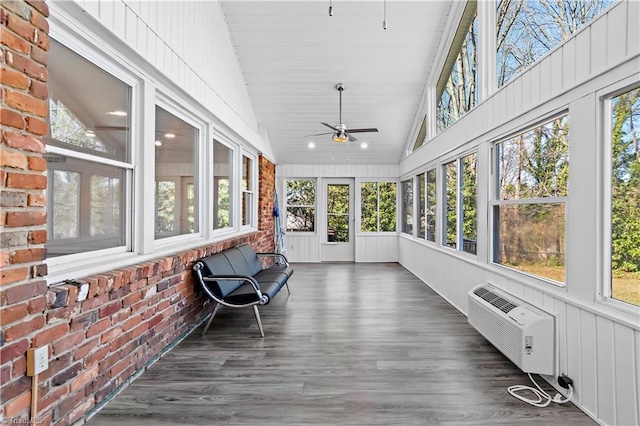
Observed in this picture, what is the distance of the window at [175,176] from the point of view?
3064 mm

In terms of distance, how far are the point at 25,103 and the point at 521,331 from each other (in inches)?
124

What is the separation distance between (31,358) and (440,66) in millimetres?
5417

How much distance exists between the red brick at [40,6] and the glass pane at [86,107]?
0.29m

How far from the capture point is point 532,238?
289 centimetres

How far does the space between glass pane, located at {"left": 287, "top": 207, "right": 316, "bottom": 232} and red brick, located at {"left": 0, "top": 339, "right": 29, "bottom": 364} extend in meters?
6.75

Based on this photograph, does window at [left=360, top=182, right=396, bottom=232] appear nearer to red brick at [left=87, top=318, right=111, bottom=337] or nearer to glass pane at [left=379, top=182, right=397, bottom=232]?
glass pane at [left=379, top=182, right=397, bottom=232]

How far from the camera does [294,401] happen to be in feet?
7.32

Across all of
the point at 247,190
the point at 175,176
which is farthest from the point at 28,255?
the point at 247,190

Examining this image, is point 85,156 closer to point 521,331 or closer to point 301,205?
point 521,331

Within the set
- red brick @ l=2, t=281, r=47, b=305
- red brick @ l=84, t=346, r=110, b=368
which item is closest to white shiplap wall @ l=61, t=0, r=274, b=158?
red brick @ l=2, t=281, r=47, b=305

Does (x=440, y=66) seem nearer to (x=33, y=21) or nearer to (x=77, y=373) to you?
(x=33, y=21)

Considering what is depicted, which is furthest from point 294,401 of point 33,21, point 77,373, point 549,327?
point 33,21

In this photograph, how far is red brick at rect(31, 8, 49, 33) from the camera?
1612 mm

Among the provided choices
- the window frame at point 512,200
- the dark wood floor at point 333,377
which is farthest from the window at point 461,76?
the dark wood floor at point 333,377
